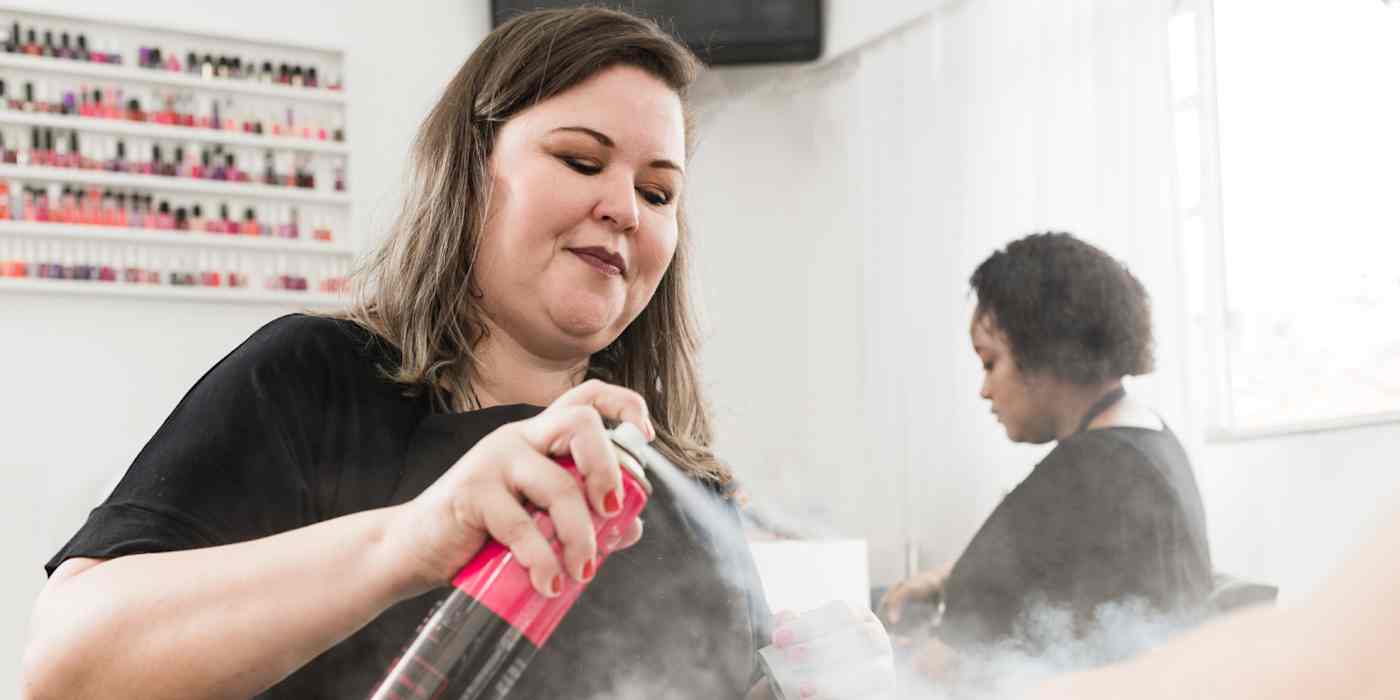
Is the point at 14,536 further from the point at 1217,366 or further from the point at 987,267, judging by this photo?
the point at 1217,366

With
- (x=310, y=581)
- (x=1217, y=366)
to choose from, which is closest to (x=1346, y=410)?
(x=310, y=581)

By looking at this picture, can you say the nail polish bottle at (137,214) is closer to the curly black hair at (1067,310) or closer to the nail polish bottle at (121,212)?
the nail polish bottle at (121,212)

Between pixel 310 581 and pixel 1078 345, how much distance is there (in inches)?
29.3

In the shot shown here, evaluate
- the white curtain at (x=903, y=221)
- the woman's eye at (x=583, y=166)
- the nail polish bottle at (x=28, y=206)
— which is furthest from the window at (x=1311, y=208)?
the nail polish bottle at (x=28, y=206)

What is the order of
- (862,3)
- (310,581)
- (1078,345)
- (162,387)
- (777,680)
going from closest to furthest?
(310,581)
(777,680)
(1078,345)
(162,387)
(862,3)

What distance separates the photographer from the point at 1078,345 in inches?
38.2

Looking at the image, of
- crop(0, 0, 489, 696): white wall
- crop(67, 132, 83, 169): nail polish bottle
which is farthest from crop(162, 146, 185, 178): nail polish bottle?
crop(0, 0, 489, 696): white wall

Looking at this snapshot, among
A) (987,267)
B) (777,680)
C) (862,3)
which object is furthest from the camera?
(862,3)

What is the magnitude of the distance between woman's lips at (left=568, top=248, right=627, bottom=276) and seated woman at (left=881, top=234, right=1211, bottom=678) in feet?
1.13

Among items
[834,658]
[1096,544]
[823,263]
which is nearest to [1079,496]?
[1096,544]

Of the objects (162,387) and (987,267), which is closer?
(987,267)

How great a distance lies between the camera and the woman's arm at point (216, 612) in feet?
1.26

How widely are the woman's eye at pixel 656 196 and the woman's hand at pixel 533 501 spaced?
0.15 m

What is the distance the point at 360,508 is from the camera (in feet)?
1.76
